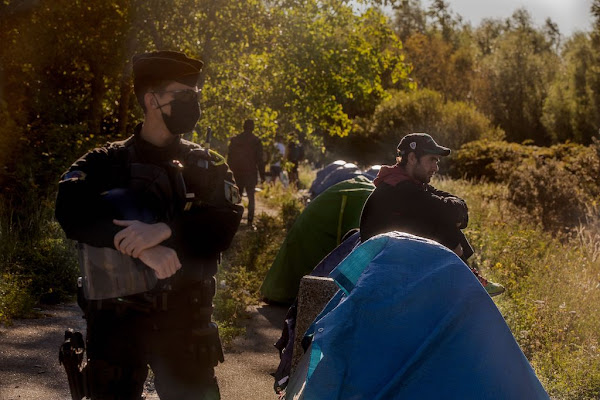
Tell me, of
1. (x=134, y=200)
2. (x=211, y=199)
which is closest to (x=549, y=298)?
(x=211, y=199)

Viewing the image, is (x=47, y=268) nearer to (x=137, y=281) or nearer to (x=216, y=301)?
(x=216, y=301)

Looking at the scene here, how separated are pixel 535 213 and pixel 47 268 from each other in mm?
9343

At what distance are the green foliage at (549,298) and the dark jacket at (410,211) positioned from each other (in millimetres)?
1480

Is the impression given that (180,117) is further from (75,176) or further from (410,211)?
(410,211)

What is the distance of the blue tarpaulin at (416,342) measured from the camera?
3.75 meters

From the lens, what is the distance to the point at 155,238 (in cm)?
346

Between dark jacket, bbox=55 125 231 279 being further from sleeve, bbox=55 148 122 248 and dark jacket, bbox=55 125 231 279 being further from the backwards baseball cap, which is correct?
the backwards baseball cap

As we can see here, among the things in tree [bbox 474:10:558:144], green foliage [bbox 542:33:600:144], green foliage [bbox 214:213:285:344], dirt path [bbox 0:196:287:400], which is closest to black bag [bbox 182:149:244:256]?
dirt path [bbox 0:196:287:400]

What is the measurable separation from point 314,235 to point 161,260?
7252 millimetres

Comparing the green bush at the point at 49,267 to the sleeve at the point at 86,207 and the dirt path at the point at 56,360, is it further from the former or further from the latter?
the sleeve at the point at 86,207

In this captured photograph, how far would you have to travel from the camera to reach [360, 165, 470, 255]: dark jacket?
6.87 metres

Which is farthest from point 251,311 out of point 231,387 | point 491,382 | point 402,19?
point 402,19

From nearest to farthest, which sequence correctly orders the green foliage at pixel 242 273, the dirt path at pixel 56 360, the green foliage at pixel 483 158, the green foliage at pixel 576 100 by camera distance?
the dirt path at pixel 56 360 < the green foliage at pixel 242 273 < the green foliage at pixel 483 158 < the green foliage at pixel 576 100

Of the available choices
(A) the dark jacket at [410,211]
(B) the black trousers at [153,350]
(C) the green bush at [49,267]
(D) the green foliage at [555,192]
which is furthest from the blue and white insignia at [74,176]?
(D) the green foliage at [555,192]
